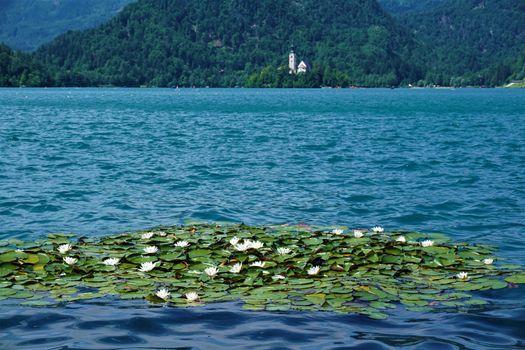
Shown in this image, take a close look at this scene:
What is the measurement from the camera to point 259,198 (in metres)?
27.6

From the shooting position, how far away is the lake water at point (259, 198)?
467 inches

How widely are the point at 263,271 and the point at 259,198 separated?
1268 cm

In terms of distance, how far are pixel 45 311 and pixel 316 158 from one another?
32.4 meters

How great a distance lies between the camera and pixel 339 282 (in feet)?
47.2

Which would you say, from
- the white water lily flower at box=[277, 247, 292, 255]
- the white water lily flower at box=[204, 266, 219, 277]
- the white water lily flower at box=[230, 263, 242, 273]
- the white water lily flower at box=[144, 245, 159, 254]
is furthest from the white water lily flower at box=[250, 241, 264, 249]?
the white water lily flower at box=[144, 245, 159, 254]

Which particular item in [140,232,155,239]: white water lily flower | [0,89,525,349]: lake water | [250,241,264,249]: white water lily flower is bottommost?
[0,89,525,349]: lake water

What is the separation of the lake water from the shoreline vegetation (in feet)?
1.44

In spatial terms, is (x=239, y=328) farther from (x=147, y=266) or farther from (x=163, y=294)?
(x=147, y=266)

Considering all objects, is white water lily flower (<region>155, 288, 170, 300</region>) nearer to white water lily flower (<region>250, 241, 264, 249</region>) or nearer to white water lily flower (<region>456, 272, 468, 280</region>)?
white water lily flower (<region>250, 241, 264, 249</region>)

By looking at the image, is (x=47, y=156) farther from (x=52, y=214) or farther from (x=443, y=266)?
(x=443, y=266)

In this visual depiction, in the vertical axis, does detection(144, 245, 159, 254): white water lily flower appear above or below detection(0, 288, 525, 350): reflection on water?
above

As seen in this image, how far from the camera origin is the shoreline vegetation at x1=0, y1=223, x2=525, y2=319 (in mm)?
13461

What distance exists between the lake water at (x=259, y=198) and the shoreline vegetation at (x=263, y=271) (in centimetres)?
44

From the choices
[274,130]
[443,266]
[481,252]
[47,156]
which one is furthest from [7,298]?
[274,130]
